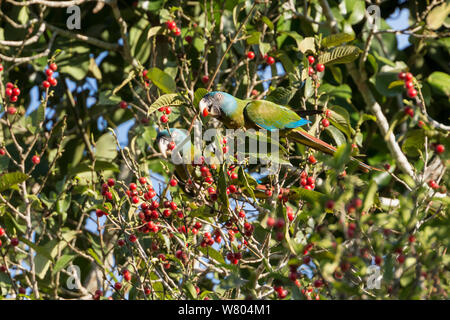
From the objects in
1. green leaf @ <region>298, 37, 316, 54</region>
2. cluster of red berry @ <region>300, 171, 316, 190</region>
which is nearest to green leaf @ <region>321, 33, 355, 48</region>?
green leaf @ <region>298, 37, 316, 54</region>

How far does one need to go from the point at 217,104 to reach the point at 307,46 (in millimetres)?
662

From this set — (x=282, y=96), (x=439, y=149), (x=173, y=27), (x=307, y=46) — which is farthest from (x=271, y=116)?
(x=439, y=149)

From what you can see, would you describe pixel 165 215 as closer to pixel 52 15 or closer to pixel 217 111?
pixel 217 111

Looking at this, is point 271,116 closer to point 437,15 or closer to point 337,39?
point 337,39

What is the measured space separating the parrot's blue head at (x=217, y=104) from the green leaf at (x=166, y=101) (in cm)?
19

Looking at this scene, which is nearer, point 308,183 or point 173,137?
point 308,183

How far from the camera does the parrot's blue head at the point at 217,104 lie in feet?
10.3

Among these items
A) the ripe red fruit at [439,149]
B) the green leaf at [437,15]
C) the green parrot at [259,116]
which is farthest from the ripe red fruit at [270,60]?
the ripe red fruit at [439,149]

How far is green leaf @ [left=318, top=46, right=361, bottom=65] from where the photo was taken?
3.34m

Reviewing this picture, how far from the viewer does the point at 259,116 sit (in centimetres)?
331

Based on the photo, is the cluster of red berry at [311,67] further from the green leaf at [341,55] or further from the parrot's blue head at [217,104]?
the parrot's blue head at [217,104]

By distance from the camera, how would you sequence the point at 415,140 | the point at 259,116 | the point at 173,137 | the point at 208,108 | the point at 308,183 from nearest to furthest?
the point at 308,183 < the point at 415,140 < the point at 208,108 < the point at 259,116 < the point at 173,137

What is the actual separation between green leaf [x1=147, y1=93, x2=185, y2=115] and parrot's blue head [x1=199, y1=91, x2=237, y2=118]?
19cm
